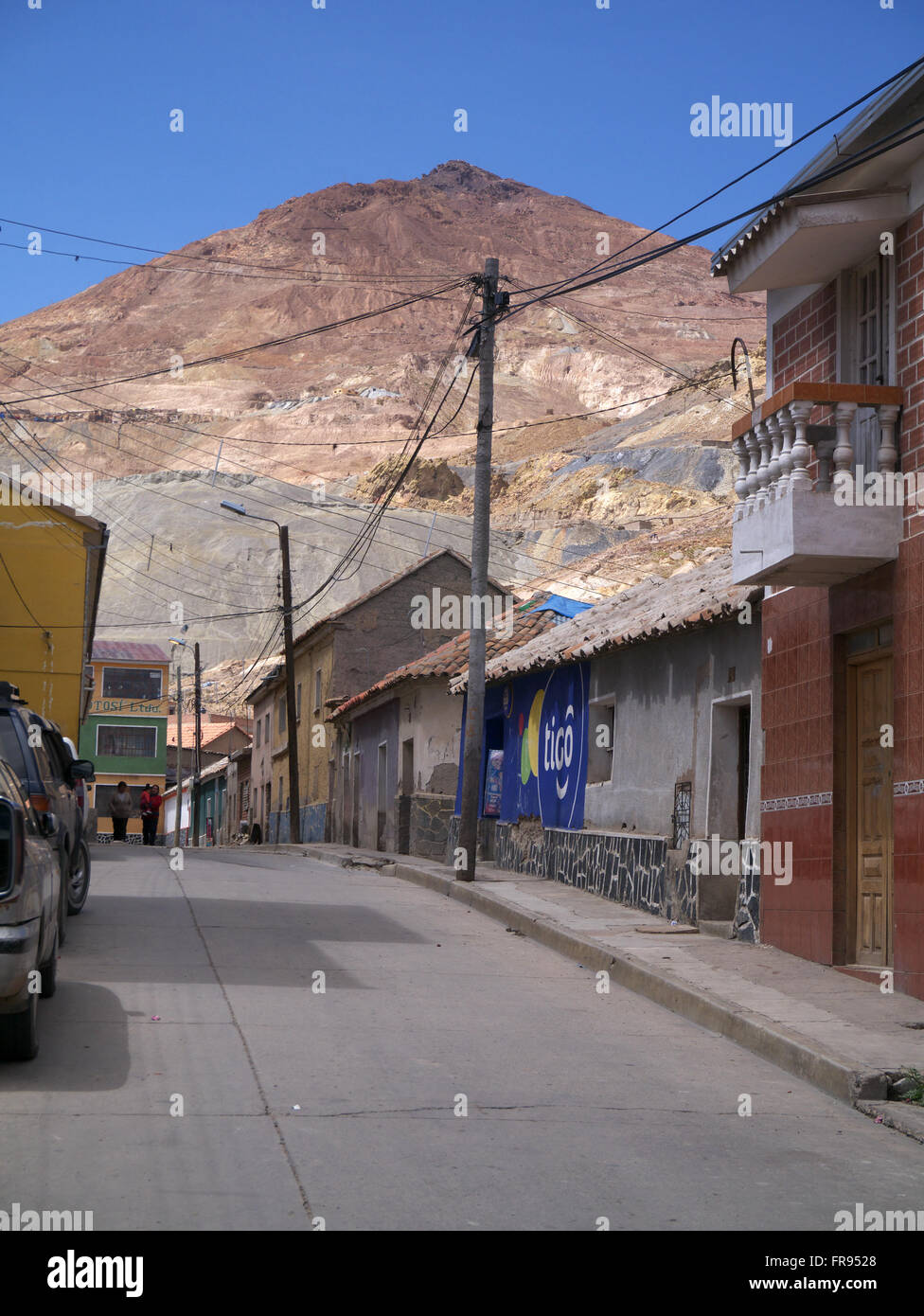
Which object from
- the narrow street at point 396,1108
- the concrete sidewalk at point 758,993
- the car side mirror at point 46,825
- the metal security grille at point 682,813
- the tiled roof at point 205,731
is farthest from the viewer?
the tiled roof at point 205,731

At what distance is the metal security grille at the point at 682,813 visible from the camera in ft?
47.4

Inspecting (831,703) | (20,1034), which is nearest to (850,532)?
(831,703)

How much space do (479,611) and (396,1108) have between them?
12.3 m

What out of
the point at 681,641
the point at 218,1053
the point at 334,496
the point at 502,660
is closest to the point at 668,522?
the point at 334,496

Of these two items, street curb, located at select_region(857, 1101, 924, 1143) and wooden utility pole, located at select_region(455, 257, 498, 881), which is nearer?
street curb, located at select_region(857, 1101, 924, 1143)

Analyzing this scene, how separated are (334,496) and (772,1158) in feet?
373

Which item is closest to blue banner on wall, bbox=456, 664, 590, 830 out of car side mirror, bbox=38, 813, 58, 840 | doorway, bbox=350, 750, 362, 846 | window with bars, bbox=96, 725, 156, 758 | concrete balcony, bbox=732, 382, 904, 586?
concrete balcony, bbox=732, 382, 904, 586

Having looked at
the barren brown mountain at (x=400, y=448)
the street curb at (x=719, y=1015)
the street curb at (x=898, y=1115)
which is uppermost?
the barren brown mountain at (x=400, y=448)

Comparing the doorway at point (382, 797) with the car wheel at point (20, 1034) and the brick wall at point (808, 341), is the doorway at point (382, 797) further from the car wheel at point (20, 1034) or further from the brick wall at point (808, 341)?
the car wheel at point (20, 1034)

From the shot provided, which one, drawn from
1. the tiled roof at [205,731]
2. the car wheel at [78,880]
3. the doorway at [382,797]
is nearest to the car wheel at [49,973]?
the car wheel at [78,880]

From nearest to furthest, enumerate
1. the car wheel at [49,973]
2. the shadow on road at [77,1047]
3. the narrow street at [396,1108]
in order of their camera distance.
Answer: the narrow street at [396,1108] → the shadow on road at [77,1047] → the car wheel at [49,973]

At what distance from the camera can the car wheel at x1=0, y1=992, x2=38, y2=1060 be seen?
7.20 meters

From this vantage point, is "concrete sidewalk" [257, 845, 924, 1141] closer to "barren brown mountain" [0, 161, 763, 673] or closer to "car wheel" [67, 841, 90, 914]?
"car wheel" [67, 841, 90, 914]

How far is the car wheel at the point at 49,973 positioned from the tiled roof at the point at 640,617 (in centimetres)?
696
